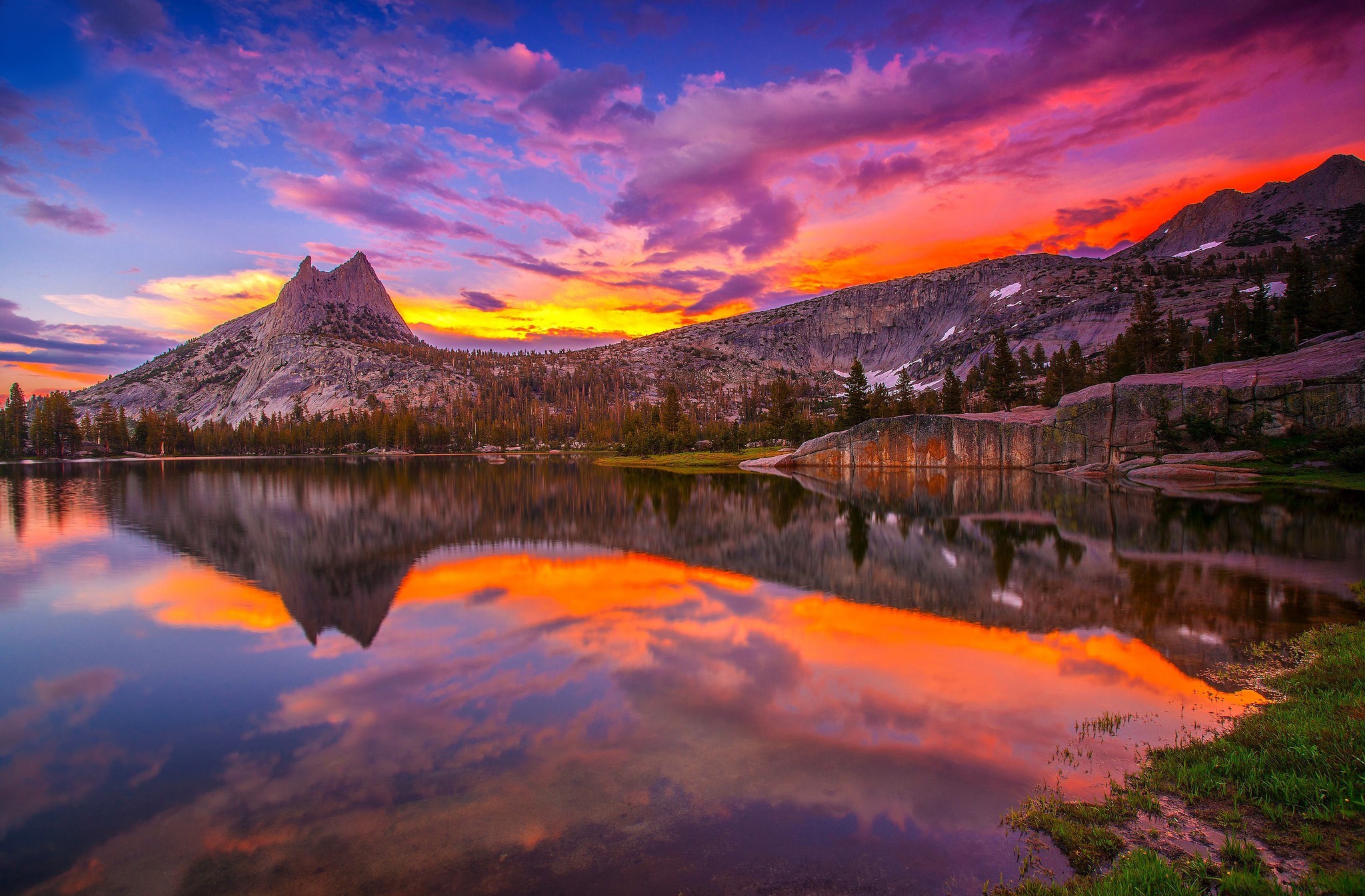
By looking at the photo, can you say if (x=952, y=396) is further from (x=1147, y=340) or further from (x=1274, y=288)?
(x=1274, y=288)

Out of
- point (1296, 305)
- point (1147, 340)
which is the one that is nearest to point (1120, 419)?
point (1147, 340)

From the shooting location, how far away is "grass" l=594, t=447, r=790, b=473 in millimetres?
88662

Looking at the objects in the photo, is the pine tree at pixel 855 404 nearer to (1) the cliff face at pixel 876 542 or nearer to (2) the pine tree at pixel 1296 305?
(1) the cliff face at pixel 876 542

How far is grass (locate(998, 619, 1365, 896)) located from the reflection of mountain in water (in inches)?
171

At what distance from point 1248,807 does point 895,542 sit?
783 inches

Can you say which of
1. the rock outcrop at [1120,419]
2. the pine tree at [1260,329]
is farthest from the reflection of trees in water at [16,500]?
the pine tree at [1260,329]

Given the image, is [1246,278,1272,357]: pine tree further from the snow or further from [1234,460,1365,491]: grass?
the snow

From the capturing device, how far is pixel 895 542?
2625 centimetres

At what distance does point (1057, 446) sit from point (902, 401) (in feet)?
122

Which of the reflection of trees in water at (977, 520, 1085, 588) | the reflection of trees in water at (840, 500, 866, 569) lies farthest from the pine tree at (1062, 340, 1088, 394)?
the reflection of trees in water at (977, 520, 1085, 588)

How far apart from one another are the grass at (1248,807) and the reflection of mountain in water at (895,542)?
4350mm

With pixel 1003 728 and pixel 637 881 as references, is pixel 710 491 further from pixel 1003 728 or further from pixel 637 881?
pixel 637 881

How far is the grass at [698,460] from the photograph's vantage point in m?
88.7

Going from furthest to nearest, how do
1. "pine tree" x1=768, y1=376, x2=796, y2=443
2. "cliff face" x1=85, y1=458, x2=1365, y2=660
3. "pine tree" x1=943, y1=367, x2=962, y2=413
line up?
"pine tree" x1=768, y1=376, x2=796, y2=443
"pine tree" x1=943, y1=367, x2=962, y2=413
"cliff face" x1=85, y1=458, x2=1365, y2=660
